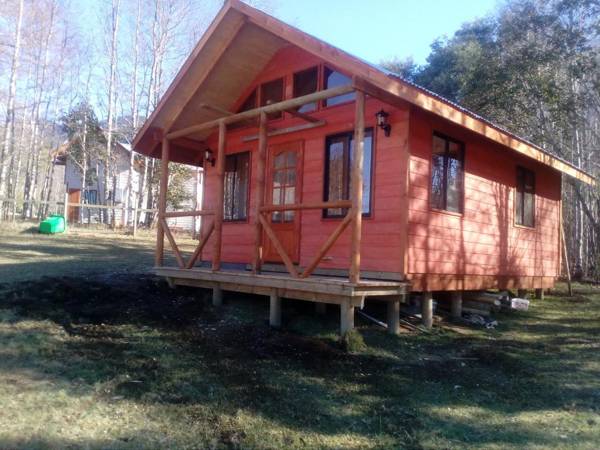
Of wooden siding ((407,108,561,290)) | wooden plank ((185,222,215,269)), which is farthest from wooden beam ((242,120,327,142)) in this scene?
wooden plank ((185,222,215,269))

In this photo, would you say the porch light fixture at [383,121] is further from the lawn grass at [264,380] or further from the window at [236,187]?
the window at [236,187]

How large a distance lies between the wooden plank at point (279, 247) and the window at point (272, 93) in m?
2.89

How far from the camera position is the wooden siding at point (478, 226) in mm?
7645

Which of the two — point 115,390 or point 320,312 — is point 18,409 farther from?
point 320,312

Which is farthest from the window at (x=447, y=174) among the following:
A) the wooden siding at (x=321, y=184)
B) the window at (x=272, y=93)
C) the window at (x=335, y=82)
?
the window at (x=272, y=93)

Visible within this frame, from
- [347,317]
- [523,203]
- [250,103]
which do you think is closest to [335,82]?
[250,103]

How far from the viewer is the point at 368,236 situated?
25.7 ft

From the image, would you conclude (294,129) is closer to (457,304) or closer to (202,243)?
(202,243)

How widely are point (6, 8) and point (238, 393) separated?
25318 mm

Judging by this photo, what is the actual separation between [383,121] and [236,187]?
3.95m

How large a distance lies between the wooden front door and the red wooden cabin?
0.03 m

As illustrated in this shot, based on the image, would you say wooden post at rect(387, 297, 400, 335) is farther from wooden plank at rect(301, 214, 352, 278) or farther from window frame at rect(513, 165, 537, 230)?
window frame at rect(513, 165, 537, 230)

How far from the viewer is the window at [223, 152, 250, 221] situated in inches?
408

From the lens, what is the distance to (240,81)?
33.1 ft
